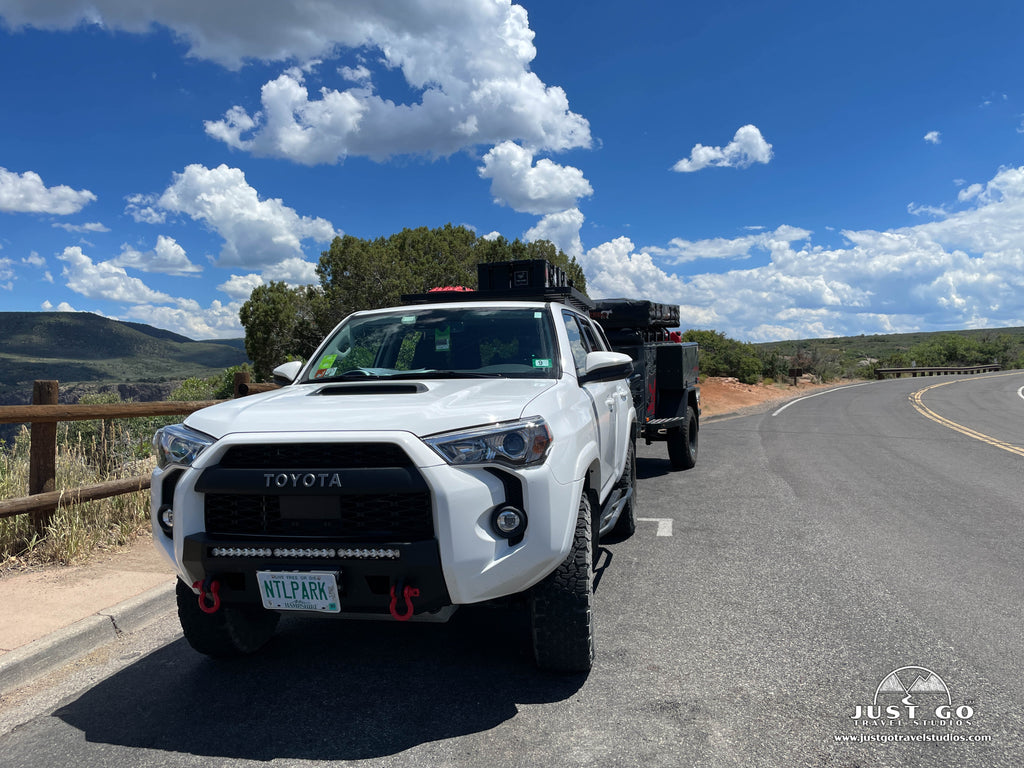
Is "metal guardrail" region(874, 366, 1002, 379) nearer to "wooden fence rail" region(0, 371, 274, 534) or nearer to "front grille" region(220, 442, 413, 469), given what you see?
"wooden fence rail" region(0, 371, 274, 534)

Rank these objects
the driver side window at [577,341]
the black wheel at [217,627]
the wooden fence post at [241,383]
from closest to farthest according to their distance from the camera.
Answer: the black wheel at [217,627]
the driver side window at [577,341]
the wooden fence post at [241,383]

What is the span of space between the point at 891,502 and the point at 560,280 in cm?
578

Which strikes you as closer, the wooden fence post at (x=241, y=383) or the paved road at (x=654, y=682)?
the paved road at (x=654, y=682)

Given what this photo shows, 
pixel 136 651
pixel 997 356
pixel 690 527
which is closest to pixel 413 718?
pixel 136 651

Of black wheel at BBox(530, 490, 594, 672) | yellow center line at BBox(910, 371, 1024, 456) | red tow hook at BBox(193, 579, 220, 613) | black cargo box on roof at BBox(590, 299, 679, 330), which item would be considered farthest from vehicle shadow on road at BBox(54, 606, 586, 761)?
yellow center line at BBox(910, 371, 1024, 456)

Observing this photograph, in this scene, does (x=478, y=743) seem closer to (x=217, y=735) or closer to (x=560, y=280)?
(x=217, y=735)

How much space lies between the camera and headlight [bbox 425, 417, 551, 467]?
3.10 metres

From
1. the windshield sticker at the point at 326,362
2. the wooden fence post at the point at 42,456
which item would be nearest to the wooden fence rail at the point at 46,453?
the wooden fence post at the point at 42,456

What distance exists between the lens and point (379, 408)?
336 cm

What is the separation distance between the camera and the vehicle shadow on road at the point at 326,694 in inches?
123

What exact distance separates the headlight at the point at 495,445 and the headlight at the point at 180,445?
1.07 meters

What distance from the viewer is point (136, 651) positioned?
4.22m

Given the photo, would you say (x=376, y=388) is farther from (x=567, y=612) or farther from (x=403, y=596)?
(x=567, y=612)
